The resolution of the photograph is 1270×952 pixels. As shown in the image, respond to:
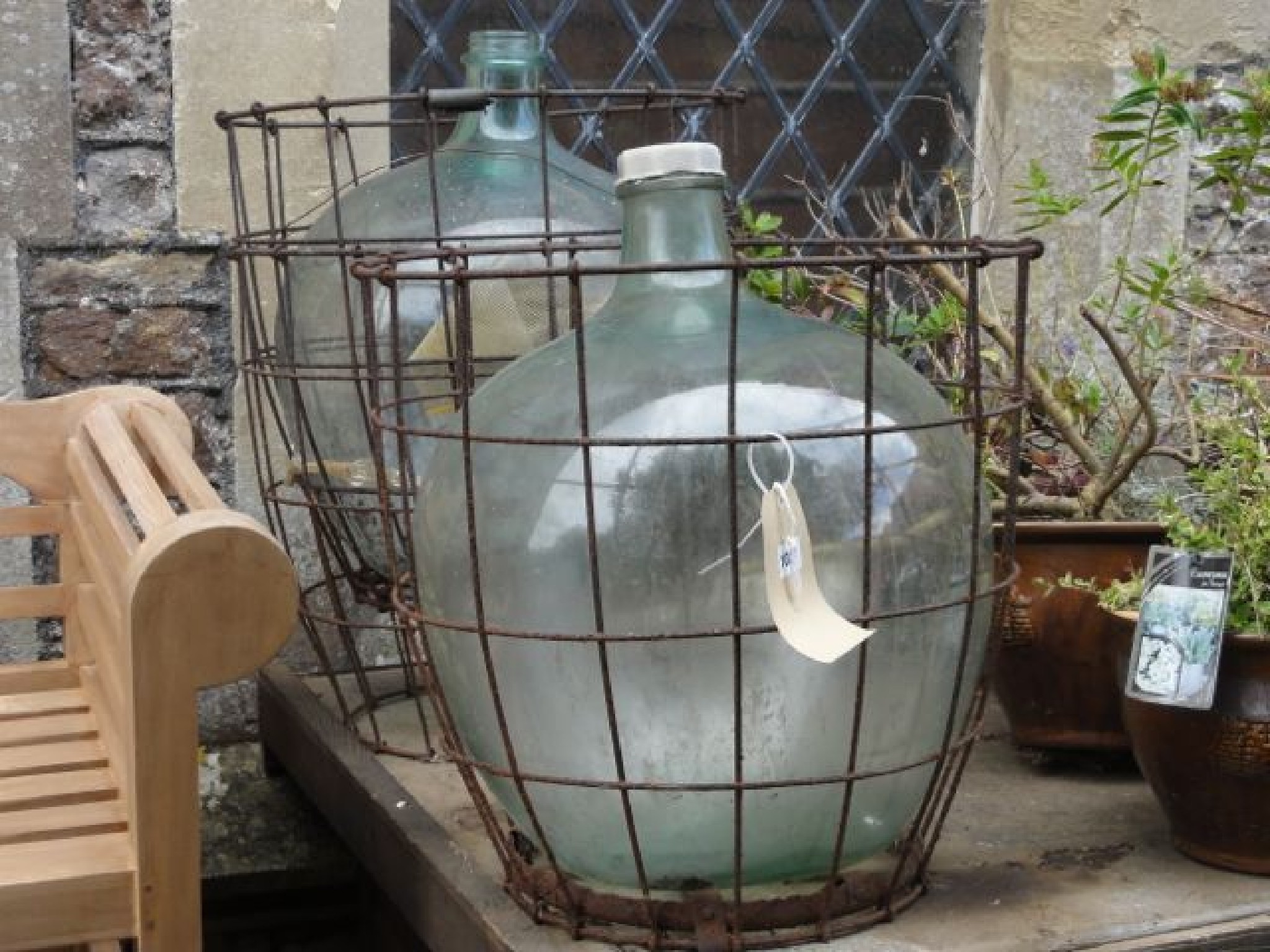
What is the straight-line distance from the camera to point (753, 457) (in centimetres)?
144

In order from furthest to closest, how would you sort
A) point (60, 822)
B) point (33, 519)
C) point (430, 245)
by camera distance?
point (33, 519) < point (430, 245) < point (60, 822)

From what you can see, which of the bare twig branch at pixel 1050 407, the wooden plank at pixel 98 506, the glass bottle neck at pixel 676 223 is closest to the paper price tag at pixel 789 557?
the glass bottle neck at pixel 676 223

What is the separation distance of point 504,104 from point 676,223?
77cm

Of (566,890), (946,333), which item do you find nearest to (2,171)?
(946,333)

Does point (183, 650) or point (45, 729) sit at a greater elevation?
point (183, 650)

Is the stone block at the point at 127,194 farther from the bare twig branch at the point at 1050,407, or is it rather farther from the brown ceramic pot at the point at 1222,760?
the brown ceramic pot at the point at 1222,760

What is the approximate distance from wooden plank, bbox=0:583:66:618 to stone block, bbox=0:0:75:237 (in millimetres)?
508

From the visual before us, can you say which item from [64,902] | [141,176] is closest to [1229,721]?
[64,902]

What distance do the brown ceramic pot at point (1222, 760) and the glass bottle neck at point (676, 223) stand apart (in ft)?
1.77

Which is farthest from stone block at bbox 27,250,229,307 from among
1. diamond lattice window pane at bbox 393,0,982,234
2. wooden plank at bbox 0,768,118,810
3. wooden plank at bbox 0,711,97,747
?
wooden plank at bbox 0,768,118,810

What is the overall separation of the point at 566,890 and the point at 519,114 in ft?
3.42

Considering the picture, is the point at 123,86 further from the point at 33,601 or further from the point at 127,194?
the point at 33,601

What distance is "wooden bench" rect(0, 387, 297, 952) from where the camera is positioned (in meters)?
1.55

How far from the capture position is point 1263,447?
1.77 meters
